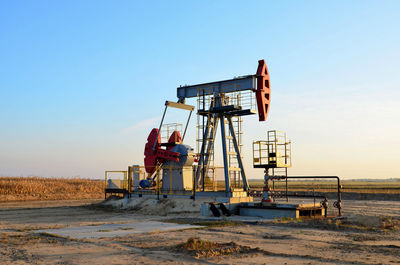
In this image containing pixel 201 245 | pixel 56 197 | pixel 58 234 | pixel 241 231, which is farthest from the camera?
pixel 56 197

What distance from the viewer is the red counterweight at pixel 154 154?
19281 mm

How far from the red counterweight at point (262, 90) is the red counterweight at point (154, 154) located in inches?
177

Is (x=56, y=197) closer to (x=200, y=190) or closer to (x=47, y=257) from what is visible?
(x=200, y=190)

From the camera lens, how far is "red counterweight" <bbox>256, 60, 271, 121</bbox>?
56.7 ft

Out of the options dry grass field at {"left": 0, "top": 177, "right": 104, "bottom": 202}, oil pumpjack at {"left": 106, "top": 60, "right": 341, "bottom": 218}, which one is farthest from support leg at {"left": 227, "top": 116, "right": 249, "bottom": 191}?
dry grass field at {"left": 0, "top": 177, "right": 104, "bottom": 202}

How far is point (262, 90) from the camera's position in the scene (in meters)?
17.4

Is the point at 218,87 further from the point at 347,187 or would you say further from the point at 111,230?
the point at 347,187

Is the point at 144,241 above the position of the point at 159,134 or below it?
below

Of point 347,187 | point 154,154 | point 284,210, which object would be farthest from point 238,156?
point 347,187

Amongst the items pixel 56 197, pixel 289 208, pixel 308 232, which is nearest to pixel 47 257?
pixel 308 232

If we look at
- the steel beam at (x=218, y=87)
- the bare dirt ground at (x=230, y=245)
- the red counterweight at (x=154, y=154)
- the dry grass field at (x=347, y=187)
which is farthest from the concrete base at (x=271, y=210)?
the steel beam at (x=218, y=87)

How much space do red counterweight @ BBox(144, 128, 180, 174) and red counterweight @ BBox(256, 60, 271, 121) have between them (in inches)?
177

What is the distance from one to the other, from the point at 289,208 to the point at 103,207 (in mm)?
10342

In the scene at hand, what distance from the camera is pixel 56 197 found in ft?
96.7
